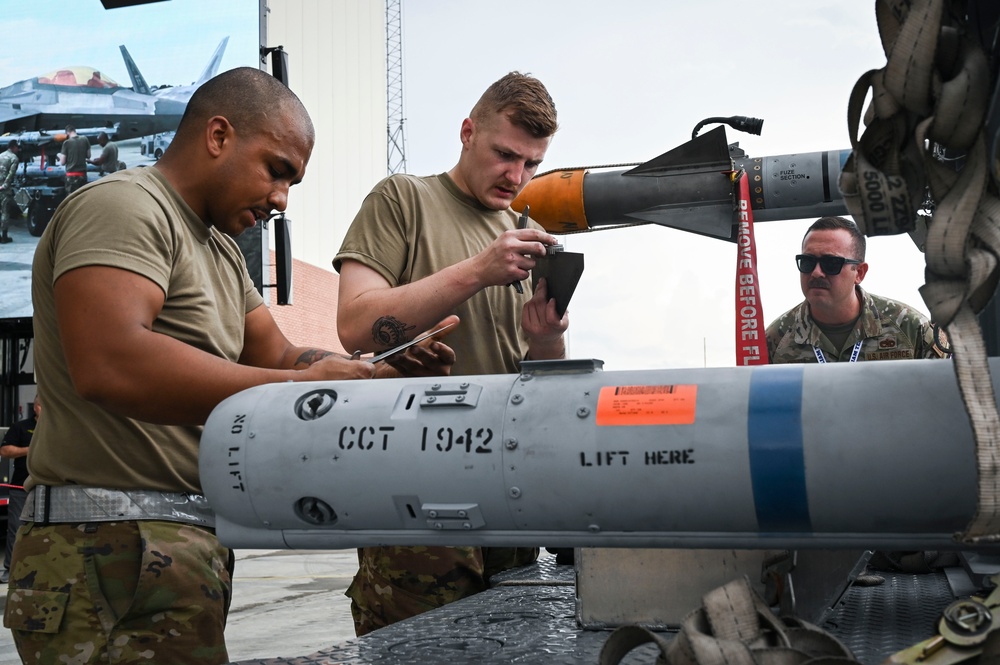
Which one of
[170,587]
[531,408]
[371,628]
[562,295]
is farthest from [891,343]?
[170,587]

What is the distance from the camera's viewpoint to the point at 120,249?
1750mm

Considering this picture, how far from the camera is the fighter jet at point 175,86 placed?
11.9m

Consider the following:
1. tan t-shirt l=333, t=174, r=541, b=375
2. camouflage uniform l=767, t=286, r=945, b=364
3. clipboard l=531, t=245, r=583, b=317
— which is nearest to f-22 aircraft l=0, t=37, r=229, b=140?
camouflage uniform l=767, t=286, r=945, b=364

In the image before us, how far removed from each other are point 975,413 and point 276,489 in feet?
3.77

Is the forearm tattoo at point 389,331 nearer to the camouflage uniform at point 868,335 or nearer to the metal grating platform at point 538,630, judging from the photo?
the metal grating platform at point 538,630

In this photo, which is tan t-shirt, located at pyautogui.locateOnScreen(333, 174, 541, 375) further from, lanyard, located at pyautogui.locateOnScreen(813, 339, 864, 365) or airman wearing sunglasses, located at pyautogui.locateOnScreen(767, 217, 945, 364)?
airman wearing sunglasses, located at pyautogui.locateOnScreen(767, 217, 945, 364)

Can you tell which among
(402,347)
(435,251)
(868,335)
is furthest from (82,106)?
(402,347)

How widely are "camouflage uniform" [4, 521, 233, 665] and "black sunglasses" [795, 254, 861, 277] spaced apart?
3.07 meters

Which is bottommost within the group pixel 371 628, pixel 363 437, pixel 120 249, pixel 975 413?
pixel 371 628

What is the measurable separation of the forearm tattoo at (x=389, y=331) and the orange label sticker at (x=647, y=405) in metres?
0.89

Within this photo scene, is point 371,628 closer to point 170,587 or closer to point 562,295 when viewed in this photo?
point 170,587

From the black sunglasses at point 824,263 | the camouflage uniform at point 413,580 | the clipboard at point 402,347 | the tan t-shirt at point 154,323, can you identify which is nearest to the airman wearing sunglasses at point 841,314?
the black sunglasses at point 824,263

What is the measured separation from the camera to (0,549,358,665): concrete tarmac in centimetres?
532

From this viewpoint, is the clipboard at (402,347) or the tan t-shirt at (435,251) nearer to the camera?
the clipboard at (402,347)
